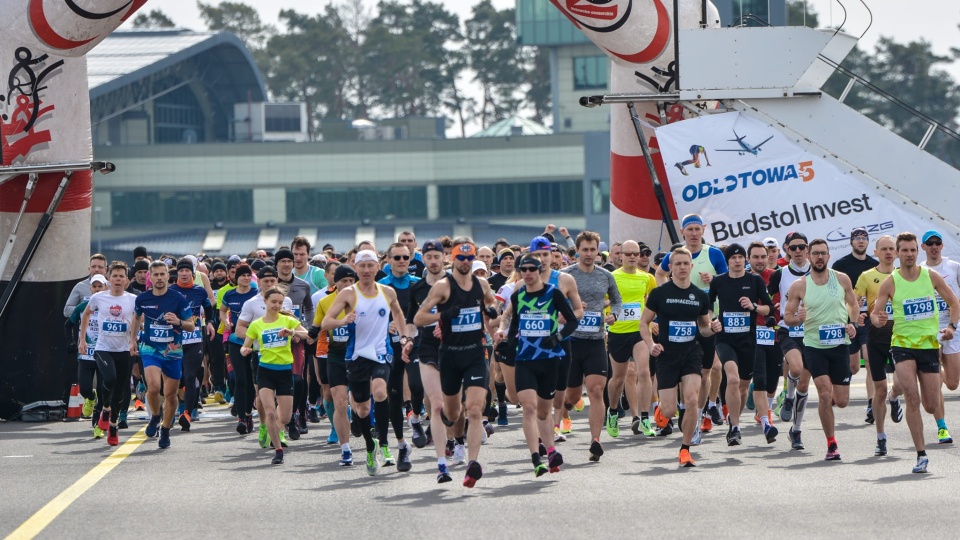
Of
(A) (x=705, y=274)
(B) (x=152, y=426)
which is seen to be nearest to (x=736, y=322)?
(A) (x=705, y=274)

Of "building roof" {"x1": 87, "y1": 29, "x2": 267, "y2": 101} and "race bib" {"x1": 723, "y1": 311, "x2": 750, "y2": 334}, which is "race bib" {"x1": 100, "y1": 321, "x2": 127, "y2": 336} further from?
"building roof" {"x1": 87, "y1": 29, "x2": 267, "y2": 101}

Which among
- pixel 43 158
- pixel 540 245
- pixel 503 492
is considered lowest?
pixel 503 492

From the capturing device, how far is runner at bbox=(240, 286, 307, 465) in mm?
14383

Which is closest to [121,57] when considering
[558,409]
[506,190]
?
[506,190]

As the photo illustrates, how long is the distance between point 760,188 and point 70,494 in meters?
10.8

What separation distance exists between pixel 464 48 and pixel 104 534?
102376 mm

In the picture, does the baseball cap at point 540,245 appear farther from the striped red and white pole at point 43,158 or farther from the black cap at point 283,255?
the striped red and white pole at point 43,158

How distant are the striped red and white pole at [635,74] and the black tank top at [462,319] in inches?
341

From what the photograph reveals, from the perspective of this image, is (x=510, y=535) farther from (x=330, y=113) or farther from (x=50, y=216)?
(x=330, y=113)

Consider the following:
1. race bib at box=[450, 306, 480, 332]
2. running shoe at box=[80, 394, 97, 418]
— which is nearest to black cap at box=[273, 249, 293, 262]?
running shoe at box=[80, 394, 97, 418]

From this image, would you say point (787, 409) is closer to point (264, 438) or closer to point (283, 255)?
point (264, 438)

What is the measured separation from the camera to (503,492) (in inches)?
469

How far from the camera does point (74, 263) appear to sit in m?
20.0

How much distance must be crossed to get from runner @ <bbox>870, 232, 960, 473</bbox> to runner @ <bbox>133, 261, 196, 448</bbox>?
6.81 m
